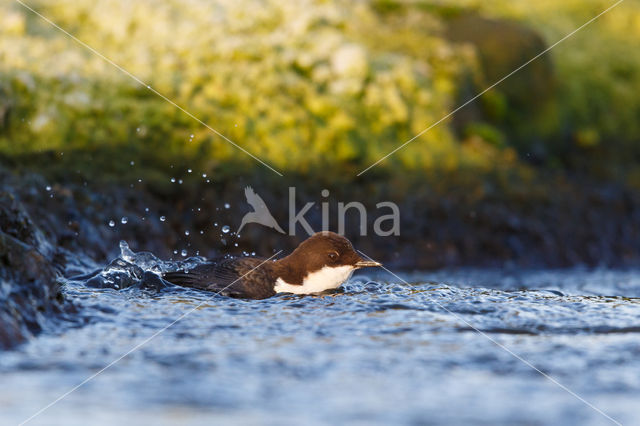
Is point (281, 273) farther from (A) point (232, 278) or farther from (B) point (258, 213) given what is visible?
(B) point (258, 213)

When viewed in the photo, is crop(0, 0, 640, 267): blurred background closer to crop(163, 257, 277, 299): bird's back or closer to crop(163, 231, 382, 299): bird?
crop(163, 257, 277, 299): bird's back

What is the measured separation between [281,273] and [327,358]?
1852mm

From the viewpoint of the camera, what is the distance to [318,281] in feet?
22.8

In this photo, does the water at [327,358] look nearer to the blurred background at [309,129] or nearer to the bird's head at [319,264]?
the bird's head at [319,264]

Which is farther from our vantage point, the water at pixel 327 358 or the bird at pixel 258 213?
the bird at pixel 258 213

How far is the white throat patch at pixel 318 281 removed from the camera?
6.86 meters

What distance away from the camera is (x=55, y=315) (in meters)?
5.73

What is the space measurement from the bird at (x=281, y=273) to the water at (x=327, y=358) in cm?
15

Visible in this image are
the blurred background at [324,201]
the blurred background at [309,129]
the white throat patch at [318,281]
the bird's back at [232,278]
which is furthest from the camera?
the blurred background at [309,129]

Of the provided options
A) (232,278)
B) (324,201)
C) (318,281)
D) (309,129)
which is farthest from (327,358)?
(309,129)

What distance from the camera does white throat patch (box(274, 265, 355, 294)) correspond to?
6.86 m

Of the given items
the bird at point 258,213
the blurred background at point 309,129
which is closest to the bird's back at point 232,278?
the blurred background at point 309,129

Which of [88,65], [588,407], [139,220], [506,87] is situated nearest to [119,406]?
[588,407]

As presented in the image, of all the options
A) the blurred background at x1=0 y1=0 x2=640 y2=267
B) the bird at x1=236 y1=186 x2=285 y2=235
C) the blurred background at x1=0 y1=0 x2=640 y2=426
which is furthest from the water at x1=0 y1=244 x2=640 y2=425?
the bird at x1=236 y1=186 x2=285 y2=235
